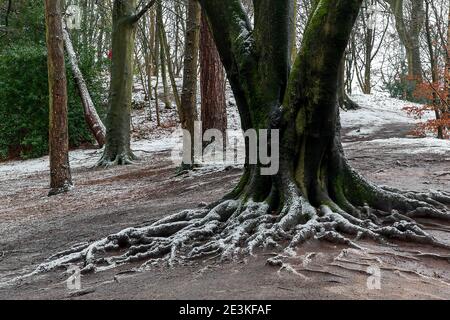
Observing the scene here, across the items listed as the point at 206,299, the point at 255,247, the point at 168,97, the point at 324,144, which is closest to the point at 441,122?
the point at 324,144

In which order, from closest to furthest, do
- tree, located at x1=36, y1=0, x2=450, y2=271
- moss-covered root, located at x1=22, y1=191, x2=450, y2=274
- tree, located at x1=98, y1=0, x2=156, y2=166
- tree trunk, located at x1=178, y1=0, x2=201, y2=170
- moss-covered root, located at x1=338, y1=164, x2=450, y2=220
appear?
moss-covered root, located at x1=22, y1=191, x2=450, y2=274 < tree, located at x1=36, y1=0, x2=450, y2=271 < moss-covered root, located at x1=338, y1=164, x2=450, y2=220 < tree trunk, located at x1=178, y1=0, x2=201, y2=170 < tree, located at x1=98, y1=0, x2=156, y2=166

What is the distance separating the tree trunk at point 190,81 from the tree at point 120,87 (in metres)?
4.26

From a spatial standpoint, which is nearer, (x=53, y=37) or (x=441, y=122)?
(x=53, y=37)

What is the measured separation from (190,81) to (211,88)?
3.35ft

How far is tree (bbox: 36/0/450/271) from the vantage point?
3782 millimetres

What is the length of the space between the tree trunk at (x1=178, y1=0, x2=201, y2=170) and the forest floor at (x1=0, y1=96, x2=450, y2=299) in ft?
3.26

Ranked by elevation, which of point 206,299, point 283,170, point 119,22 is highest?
point 119,22

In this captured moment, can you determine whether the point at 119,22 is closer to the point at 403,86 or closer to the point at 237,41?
the point at 237,41

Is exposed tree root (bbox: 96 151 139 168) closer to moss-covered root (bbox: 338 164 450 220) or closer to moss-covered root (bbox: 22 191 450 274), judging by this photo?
moss-covered root (bbox: 22 191 450 274)

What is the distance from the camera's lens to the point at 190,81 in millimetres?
9555

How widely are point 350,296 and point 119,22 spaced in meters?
12.6

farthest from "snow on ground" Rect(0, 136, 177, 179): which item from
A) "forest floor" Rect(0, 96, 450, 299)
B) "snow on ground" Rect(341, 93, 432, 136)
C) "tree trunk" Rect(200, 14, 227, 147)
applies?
"snow on ground" Rect(341, 93, 432, 136)

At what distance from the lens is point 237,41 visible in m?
4.59

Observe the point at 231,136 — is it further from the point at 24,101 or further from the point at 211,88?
the point at 24,101
